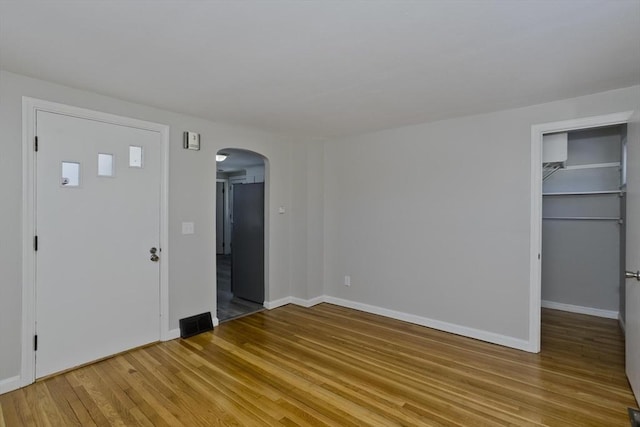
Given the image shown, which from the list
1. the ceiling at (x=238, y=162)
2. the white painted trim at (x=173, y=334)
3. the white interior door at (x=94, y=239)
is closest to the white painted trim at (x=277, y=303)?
the white painted trim at (x=173, y=334)

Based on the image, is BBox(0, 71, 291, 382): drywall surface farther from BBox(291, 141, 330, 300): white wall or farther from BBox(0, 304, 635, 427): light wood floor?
BBox(0, 304, 635, 427): light wood floor

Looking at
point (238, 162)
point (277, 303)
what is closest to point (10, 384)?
point (277, 303)

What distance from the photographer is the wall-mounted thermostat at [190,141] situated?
3.50m

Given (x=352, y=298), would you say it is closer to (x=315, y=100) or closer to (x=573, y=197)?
(x=315, y=100)

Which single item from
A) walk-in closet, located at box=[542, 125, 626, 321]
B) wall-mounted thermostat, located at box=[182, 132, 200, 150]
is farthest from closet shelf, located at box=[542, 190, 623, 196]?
wall-mounted thermostat, located at box=[182, 132, 200, 150]

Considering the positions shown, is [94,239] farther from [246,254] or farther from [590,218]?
[590,218]

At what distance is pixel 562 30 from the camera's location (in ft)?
5.98

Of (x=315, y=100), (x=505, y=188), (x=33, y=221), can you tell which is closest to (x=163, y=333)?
(x=33, y=221)

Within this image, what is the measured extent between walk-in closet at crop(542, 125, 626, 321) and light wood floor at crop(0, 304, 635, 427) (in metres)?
0.79

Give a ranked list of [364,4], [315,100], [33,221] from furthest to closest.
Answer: [315,100], [33,221], [364,4]

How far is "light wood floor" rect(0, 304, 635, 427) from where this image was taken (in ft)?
7.10

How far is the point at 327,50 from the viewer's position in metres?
2.06

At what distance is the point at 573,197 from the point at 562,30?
11.2 ft

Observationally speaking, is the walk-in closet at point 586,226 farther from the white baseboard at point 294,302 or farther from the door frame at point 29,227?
the door frame at point 29,227
